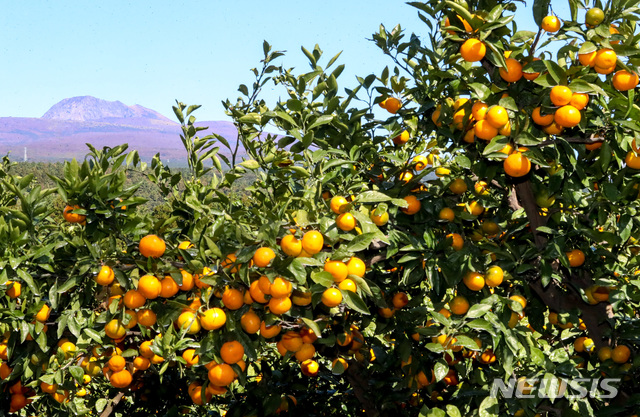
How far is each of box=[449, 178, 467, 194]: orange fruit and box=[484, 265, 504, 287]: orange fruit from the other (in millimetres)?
375

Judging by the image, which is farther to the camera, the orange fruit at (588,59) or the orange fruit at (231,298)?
the orange fruit at (231,298)

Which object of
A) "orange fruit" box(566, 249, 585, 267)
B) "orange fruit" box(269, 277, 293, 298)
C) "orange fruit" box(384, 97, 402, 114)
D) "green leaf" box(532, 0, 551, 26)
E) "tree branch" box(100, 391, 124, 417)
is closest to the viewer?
"orange fruit" box(269, 277, 293, 298)

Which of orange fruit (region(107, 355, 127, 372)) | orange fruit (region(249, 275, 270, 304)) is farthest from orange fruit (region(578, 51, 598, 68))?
orange fruit (region(107, 355, 127, 372))

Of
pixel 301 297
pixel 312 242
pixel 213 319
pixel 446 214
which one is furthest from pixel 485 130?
pixel 213 319

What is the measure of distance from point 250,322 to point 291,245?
415 mm

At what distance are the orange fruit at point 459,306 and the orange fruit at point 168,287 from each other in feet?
4.02

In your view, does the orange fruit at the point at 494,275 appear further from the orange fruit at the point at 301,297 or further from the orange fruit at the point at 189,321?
the orange fruit at the point at 189,321

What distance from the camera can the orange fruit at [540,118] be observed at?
207 centimetres

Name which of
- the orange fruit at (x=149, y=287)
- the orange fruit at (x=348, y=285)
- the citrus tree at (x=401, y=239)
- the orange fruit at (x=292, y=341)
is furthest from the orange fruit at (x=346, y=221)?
the orange fruit at (x=149, y=287)

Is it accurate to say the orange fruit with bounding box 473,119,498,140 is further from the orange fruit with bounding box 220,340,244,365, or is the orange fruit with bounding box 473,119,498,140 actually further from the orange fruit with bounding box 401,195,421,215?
the orange fruit with bounding box 220,340,244,365

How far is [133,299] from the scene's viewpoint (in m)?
2.25

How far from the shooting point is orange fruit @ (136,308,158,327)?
2.34m

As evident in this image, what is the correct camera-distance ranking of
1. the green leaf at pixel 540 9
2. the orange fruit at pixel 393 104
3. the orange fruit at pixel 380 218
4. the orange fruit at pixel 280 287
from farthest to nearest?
the orange fruit at pixel 393 104 < the orange fruit at pixel 380 218 < the green leaf at pixel 540 9 < the orange fruit at pixel 280 287

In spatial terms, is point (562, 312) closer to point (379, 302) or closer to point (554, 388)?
point (554, 388)
